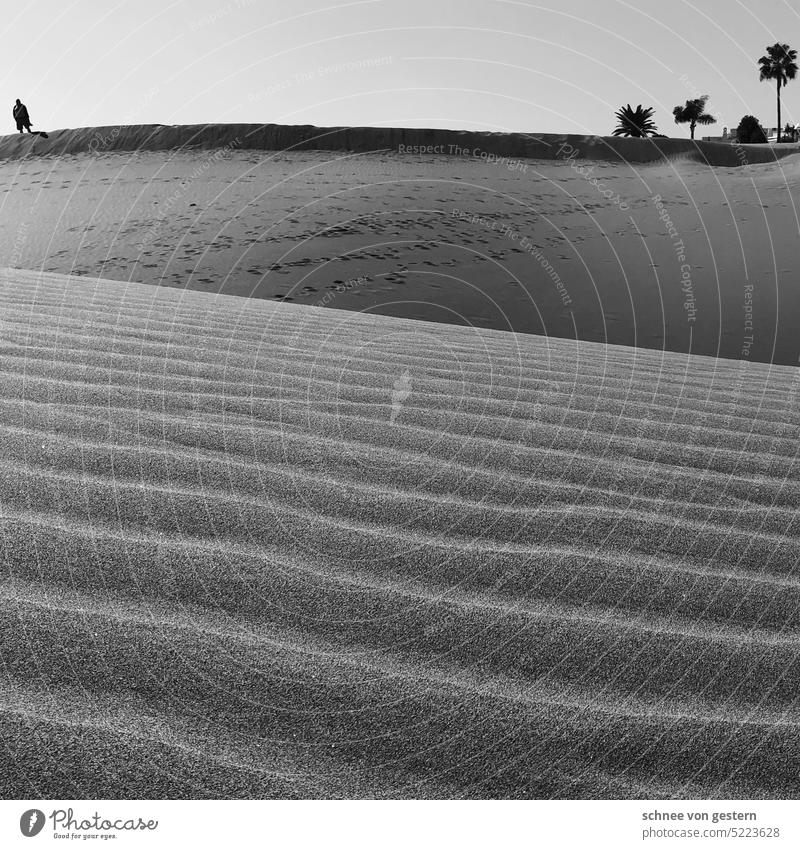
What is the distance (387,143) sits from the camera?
917 inches

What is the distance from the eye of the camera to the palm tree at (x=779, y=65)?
33.7m

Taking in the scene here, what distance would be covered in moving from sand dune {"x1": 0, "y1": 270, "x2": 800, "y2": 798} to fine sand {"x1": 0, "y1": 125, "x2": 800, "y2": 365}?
664cm

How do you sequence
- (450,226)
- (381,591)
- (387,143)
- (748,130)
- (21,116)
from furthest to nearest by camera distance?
1. (748,130)
2. (387,143)
3. (450,226)
4. (21,116)
5. (381,591)

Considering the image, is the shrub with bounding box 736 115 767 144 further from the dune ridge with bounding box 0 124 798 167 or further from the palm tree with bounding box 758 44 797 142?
the dune ridge with bounding box 0 124 798 167

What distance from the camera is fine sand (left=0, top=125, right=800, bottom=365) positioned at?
1216 centimetres

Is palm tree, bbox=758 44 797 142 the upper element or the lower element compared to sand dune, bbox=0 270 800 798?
upper

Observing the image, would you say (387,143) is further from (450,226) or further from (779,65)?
(779,65)

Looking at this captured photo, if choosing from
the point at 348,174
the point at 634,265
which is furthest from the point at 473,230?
the point at 348,174

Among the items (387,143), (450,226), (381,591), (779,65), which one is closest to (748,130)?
(779,65)

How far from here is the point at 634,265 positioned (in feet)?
45.3

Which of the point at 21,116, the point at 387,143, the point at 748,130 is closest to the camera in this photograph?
the point at 21,116

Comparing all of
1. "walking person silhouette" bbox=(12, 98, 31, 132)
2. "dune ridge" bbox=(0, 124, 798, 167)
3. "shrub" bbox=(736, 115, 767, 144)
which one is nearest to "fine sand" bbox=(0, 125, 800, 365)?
"dune ridge" bbox=(0, 124, 798, 167)

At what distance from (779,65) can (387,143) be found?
19.5 meters

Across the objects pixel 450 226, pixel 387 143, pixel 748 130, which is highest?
pixel 748 130
